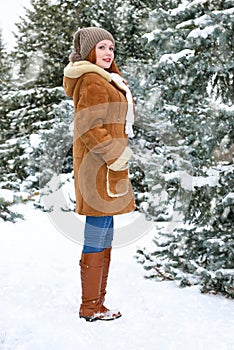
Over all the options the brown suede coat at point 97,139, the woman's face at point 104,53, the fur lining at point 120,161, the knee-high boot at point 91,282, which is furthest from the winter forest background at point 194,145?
the knee-high boot at point 91,282

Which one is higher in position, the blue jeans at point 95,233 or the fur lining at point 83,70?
the fur lining at point 83,70

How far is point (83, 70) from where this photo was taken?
10.7ft

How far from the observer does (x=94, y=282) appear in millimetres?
3426

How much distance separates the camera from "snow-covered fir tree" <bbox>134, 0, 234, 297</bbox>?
406cm

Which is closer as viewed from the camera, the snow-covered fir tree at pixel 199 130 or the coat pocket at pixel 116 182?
the coat pocket at pixel 116 182

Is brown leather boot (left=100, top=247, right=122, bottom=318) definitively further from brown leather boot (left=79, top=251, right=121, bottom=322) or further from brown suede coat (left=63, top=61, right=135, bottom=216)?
brown suede coat (left=63, top=61, right=135, bottom=216)

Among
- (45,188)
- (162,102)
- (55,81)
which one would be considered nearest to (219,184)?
(162,102)

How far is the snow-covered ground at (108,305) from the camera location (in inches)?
121

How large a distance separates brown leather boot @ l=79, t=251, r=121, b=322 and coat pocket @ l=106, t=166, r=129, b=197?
0.53 metres

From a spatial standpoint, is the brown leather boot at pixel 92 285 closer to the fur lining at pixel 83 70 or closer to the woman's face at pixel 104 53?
the fur lining at pixel 83 70

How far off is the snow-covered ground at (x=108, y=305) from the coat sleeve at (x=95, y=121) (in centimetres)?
134

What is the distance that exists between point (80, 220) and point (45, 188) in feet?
8.72

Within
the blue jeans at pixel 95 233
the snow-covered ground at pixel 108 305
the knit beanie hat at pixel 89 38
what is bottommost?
the snow-covered ground at pixel 108 305

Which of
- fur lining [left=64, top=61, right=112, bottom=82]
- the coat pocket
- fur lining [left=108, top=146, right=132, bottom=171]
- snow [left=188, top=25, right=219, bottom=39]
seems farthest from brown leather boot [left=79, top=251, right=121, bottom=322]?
snow [left=188, top=25, right=219, bottom=39]
